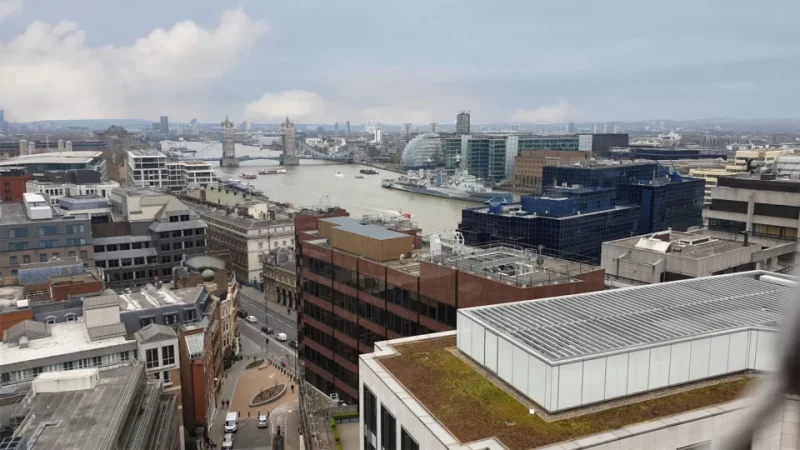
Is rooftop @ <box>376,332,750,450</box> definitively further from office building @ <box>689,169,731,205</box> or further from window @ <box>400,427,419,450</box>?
office building @ <box>689,169,731,205</box>

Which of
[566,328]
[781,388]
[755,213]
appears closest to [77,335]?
[566,328]

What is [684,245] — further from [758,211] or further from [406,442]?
[406,442]

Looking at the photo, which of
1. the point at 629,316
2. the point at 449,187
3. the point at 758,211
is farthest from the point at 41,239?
the point at 449,187

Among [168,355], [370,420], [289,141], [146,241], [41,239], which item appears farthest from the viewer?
[289,141]

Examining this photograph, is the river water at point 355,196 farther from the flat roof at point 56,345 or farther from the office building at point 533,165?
the flat roof at point 56,345

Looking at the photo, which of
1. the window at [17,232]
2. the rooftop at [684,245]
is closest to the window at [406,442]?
the rooftop at [684,245]

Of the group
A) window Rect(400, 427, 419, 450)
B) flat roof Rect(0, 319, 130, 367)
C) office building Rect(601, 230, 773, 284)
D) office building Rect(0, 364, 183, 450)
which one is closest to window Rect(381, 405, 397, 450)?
window Rect(400, 427, 419, 450)
